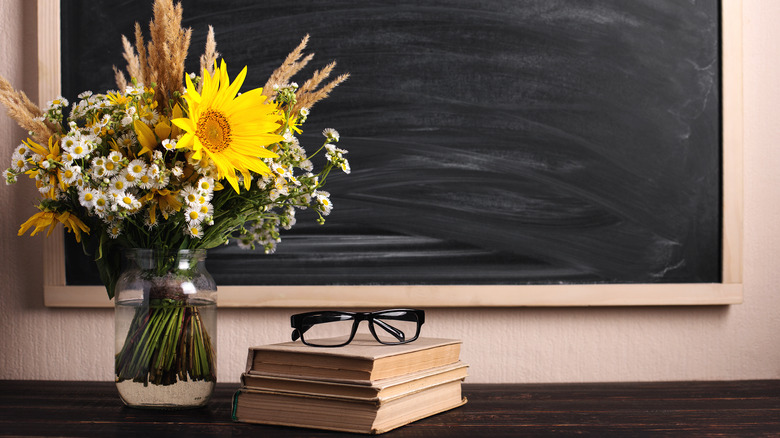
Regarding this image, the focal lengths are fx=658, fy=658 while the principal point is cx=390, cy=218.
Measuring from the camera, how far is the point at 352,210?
122 cm

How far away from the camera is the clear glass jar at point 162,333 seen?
0.88 metres

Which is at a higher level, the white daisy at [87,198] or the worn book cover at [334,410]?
the white daisy at [87,198]

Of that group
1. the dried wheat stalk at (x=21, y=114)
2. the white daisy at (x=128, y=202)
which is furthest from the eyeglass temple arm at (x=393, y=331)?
the dried wheat stalk at (x=21, y=114)

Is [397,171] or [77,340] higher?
[397,171]

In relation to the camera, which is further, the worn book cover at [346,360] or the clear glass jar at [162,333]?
the clear glass jar at [162,333]

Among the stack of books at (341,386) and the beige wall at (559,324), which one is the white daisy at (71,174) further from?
the beige wall at (559,324)

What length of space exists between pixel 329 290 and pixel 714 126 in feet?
2.60

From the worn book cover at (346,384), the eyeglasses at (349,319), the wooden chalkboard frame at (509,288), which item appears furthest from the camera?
the wooden chalkboard frame at (509,288)

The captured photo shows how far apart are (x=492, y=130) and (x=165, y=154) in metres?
0.62

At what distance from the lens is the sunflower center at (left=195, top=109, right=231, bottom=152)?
2.78ft

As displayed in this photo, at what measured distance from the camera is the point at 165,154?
0.87 meters

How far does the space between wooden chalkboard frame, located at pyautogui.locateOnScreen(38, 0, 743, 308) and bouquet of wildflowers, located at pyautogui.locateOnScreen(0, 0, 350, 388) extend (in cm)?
29

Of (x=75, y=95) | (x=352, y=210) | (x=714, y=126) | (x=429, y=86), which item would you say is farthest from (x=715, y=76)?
(x=75, y=95)

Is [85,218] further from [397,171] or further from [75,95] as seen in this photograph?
[397,171]
